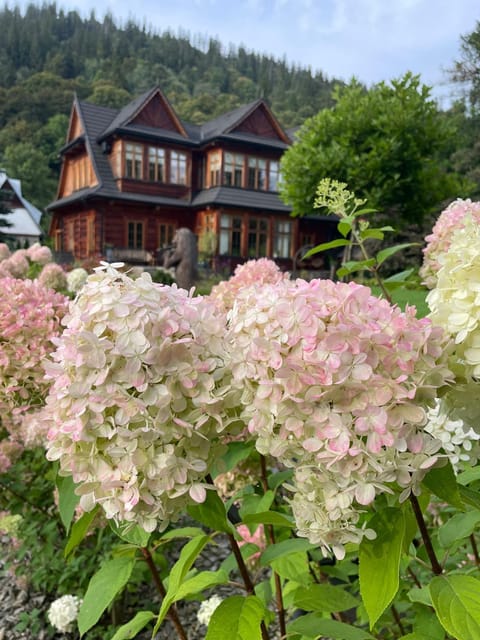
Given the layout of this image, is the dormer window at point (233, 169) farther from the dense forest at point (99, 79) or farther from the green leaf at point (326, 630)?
the green leaf at point (326, 630)

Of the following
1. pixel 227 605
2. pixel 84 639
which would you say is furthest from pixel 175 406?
pixel 84 639

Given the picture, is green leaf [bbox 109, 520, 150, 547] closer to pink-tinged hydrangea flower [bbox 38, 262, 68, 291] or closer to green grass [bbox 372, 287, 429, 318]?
green grass [bbox 372, 287, 429, 318]

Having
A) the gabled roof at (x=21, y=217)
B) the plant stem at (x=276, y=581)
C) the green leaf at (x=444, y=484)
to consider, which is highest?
the gabled roof at (x=21, y=217)

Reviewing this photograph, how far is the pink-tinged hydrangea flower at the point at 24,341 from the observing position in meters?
1.26

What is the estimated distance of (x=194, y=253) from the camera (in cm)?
981

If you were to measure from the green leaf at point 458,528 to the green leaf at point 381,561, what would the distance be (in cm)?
31

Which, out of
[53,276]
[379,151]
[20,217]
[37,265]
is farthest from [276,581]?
[20,217]

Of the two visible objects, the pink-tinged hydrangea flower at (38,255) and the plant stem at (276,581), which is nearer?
the plant stem at (276,581)

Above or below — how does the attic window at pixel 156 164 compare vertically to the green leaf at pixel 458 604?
above

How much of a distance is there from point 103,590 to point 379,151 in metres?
15.3

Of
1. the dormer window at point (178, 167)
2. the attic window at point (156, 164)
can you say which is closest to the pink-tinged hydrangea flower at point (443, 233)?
the attic window at point (156, 164)

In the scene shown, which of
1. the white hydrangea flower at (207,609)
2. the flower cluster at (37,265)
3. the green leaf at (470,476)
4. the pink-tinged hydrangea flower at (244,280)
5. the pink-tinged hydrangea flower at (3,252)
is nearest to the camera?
the green leaf at (470,476)

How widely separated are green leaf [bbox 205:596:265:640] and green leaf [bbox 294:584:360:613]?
208mm

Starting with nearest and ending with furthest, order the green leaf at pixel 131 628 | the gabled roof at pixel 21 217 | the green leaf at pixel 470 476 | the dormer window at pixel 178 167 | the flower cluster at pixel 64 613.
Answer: the green leaf at pixel 470 476, the green leaf at pixel 131 628, the flower cluster at pixel 64 613, the dormer window at pixel 178 167, the gabled roof at pixel 21 217
